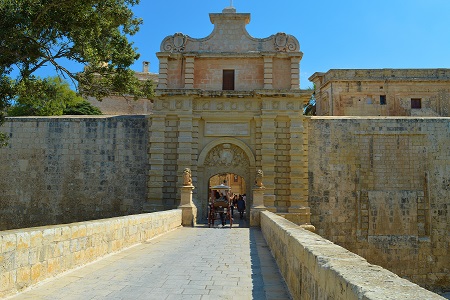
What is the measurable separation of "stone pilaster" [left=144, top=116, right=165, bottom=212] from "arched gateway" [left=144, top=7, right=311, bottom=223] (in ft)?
0.13

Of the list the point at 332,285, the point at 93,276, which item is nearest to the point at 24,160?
the point at 93,276

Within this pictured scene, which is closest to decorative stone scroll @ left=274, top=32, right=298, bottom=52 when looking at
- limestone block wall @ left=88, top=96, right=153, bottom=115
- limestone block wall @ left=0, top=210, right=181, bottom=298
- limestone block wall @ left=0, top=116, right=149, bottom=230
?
limestone block wall @ left=0, top=116, right=149, bottom=230

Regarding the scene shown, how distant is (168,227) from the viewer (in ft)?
40.0

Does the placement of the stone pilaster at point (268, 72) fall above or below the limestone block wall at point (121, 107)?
below

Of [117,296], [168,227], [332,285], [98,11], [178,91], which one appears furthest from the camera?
[178,91]

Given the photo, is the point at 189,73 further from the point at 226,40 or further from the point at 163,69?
the point at 226,40

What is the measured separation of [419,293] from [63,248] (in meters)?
4.69

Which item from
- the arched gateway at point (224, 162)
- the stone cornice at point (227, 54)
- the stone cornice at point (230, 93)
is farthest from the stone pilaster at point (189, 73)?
the arched gateway at point (224, 162)

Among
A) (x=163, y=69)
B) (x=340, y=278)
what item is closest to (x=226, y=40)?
(x=163, y=69)

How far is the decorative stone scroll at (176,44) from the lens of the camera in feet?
56.3

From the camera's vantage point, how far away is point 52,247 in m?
5.07

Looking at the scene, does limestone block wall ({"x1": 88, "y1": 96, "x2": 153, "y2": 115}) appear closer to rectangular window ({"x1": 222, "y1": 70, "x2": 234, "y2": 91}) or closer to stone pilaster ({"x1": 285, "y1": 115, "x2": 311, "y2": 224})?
rectangular window ({"x1": 222, "y1": 70, "x2": 234, "y2": 91})

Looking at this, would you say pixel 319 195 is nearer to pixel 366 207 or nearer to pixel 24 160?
pixel 366 207

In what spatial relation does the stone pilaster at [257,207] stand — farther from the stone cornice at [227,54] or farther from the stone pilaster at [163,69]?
the stone pilaster at [163,69]
